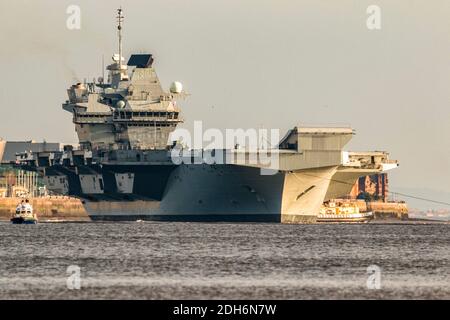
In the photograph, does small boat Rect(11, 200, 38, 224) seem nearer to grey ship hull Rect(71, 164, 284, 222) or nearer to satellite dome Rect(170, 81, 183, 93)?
grey ship hull Rect(71, 164, 284, 222)

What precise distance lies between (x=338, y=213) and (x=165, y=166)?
75.9 feet

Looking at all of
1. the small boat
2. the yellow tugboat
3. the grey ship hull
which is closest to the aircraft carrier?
the grey ship hull

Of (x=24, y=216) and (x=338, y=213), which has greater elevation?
(x=24, y=216)

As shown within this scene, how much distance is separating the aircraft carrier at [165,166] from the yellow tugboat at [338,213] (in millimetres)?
11974

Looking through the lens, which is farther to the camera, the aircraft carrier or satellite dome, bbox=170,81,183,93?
satellite dome, bbox=170,81,183,93

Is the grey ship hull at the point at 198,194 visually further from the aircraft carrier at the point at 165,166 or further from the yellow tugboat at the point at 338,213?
the yellow tugboat at the point at 338,213

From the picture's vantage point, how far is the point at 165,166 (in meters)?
99.2

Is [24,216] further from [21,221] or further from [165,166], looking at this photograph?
[165,166]

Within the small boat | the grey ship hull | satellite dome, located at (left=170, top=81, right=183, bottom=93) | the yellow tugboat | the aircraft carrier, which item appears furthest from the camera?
the yellow tugboat

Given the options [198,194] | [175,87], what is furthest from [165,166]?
[175,87]

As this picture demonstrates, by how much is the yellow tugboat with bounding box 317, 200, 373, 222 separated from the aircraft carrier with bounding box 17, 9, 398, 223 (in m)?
12.0

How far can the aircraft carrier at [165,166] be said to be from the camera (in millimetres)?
91625

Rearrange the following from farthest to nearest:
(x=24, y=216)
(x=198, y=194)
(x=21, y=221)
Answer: (x=24, y=216) → (x=21, y=221) → (x=198, y=194)

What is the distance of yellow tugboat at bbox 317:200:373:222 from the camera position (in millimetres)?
115375
